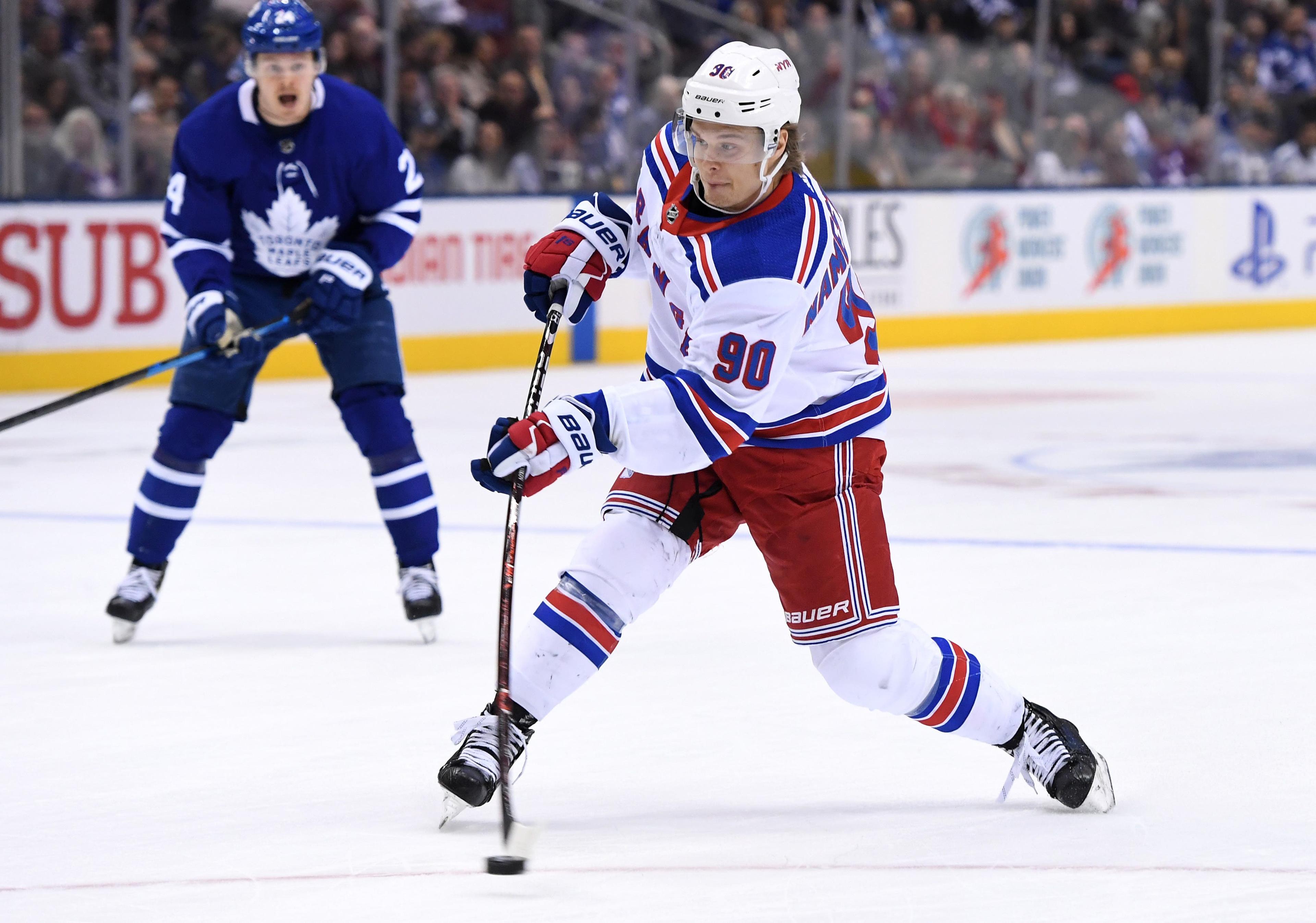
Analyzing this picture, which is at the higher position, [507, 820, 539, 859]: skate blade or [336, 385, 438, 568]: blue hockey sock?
[336, 385, 438, 568]: blue hockey sock

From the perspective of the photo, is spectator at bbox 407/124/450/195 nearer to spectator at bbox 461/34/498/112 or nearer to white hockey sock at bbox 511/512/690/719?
spectator at bbox 461/34/498/112

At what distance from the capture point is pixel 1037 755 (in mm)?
3053

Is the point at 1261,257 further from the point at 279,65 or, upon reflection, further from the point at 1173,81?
the point at 279,65

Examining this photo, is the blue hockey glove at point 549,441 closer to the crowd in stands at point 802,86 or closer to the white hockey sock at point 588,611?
the white hockey sock at point 588,611

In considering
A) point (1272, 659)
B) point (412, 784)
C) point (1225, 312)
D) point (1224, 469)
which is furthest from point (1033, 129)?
point (412, 784)

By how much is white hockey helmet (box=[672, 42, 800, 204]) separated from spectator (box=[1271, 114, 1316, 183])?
1150cm

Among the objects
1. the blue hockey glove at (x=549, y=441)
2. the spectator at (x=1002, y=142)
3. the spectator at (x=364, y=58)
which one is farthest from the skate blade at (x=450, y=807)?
the spectator at (x=1002, y=142)

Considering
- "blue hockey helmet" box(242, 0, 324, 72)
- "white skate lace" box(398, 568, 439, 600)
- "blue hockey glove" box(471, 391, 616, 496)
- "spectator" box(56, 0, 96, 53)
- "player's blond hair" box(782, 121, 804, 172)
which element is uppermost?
"spectator" box(56, 0, 96, 53)

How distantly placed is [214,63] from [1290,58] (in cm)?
804

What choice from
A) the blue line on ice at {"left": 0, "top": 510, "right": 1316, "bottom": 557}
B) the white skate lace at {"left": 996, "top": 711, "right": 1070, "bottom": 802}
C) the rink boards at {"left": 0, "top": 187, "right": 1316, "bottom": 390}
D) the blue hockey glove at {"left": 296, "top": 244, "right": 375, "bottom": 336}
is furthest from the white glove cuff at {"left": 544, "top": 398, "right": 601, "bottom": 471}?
the rink boards at {"left": 0, "top": 187, "right": 1316, "bottom": 390}

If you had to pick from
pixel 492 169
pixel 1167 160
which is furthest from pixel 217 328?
pixel 1167 160

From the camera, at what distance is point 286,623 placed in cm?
461

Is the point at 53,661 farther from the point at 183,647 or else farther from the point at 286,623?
the point at 286,623

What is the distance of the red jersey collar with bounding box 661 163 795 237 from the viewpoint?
286 centimetres
